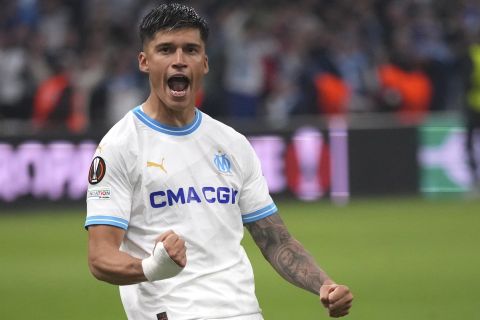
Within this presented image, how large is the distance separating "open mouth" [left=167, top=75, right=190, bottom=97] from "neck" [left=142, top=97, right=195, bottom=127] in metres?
0.12

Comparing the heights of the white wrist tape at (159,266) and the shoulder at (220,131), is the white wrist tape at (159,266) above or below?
below

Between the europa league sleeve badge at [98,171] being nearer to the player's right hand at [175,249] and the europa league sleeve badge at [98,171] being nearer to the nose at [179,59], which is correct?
the nose at [179,59]

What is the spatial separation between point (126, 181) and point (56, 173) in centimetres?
1210

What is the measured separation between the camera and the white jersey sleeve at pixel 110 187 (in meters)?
5.03

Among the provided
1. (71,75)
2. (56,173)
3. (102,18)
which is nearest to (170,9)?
(56,173)

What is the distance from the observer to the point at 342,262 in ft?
42.6

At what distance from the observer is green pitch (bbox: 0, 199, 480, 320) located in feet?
34.5

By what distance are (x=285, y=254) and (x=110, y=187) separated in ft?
3.06

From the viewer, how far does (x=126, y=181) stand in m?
5.11

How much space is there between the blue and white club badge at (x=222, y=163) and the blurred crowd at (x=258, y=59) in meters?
12.9

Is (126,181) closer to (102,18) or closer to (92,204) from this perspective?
(92,204)

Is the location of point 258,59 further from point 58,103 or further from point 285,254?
point 285,254

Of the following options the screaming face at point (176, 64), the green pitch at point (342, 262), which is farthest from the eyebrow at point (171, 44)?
the green pitch at point (342, 262)

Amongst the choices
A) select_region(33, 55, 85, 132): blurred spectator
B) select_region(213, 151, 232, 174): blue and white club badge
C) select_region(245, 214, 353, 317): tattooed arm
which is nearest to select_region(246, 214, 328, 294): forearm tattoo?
select_region(245, 214, 353, 317): tattooed arm
